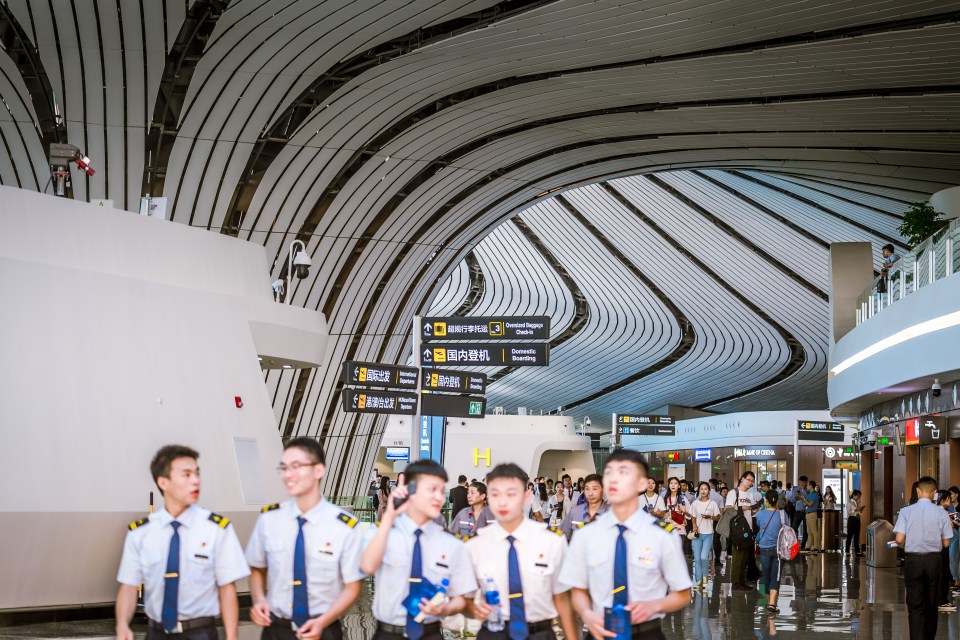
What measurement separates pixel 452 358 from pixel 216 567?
10.3m

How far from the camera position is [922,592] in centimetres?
977

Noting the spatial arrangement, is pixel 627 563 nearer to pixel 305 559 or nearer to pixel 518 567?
pixel 518 567

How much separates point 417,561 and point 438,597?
0.55 ft

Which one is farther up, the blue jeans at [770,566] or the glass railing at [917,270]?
the glass railing at [917,270]

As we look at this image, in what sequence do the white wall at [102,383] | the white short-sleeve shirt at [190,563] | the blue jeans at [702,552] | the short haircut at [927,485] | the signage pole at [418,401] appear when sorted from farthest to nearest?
the blue jeans at [702,552] → the signage pole at [418,401] → the short haircut at [927,485] → the white wall at [102,383] → the white short-sleeve shirt at [190,563]

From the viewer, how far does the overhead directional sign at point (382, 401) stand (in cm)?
1412

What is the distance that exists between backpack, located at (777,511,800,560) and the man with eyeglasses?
929cm

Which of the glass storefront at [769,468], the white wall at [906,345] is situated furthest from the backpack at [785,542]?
the glass storefront at [769,468]

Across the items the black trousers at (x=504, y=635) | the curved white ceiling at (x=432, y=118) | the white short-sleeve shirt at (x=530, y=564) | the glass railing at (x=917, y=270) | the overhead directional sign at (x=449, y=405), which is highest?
the curved white ceiling at (x=432, y=118)

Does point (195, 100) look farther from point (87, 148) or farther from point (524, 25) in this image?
point (524, 25)

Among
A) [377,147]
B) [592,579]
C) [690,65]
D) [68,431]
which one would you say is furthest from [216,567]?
[377,147]

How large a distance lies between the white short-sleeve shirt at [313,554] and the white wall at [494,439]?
42864 mm

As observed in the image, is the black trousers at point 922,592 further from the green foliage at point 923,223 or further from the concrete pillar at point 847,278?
the concrete pillar at point 847,278

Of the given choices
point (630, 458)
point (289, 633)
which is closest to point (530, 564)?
point (630, 458)
